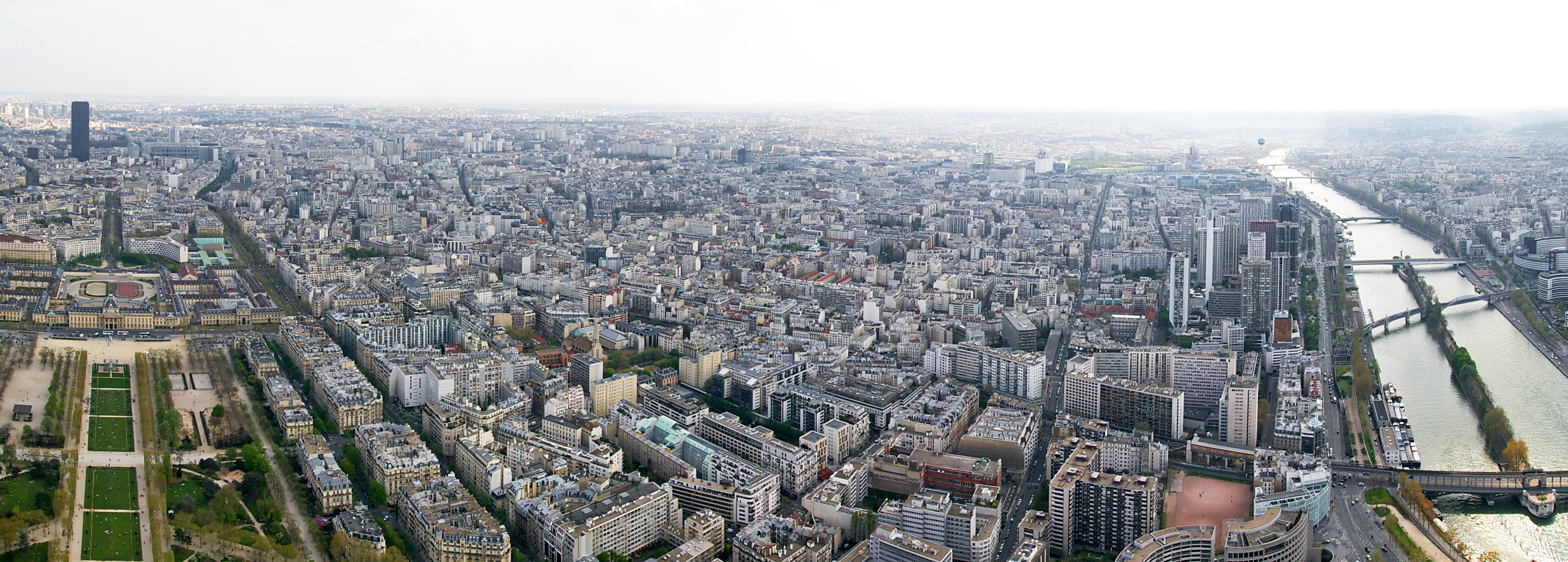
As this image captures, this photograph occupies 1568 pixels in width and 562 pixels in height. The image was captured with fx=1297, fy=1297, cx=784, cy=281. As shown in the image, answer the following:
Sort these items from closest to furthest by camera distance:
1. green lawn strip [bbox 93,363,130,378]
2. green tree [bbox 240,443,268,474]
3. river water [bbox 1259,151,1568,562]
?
1. river water [bbox 1259,151,1568,562]
2. green tree [bbox 240,443,268,474]
3. green lawn strip [bbox 93,363,130,378]

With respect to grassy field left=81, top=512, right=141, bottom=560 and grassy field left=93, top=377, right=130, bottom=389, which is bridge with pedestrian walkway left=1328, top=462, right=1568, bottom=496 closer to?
grassy field left=81, top=512, right=141, bottom=560

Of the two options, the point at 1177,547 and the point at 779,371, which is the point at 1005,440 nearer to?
the point at 1177,547

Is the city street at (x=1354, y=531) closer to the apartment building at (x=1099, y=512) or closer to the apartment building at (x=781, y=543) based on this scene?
the apartment building at (x=1099, y=512)

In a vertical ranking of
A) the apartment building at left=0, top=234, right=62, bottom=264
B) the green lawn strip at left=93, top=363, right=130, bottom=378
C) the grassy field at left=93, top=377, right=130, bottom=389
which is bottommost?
the grassy field at left=93, top=377, right=130, bottom=389

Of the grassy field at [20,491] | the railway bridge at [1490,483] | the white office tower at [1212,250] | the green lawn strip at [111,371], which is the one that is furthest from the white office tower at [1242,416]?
the green lawn strip at [111,371]

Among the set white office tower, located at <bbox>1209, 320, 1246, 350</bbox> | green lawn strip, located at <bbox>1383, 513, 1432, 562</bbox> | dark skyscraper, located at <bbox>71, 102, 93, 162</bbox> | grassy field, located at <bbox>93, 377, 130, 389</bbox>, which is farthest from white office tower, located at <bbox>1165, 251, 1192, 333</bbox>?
dark skyscraper, located at <bbox>71, 102, 93, 162</bbox>

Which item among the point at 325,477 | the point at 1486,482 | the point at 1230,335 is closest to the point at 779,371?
the point at 325,477

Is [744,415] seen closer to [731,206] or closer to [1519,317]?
[1519,317]
